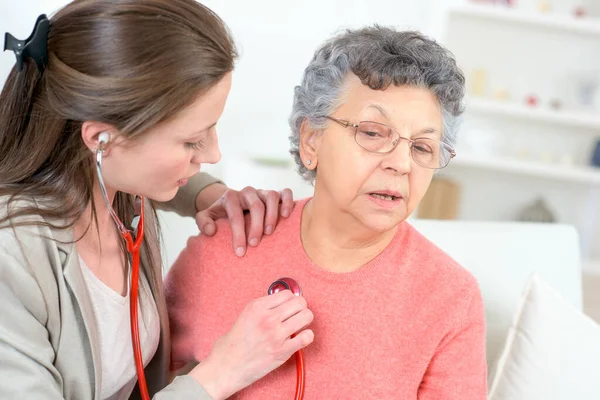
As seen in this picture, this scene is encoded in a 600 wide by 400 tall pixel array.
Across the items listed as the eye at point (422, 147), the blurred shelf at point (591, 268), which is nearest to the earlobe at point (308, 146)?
the eye at point (422, 147)

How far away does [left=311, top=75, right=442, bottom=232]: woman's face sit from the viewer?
1.33 meters

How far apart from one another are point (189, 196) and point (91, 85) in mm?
607

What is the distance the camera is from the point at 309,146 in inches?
58.0

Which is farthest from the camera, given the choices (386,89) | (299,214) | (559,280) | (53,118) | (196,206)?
(559,280)

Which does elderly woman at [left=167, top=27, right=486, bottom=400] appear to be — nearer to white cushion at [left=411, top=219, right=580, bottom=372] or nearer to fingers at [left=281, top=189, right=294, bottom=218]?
fingers at [left=281, top=189, right=294, bottom=218]

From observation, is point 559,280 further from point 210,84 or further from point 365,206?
point 210,84

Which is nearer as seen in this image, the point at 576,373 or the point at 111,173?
the point at 111,173

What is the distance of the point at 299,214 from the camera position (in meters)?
1.55

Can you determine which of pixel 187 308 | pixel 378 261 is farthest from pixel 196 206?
pixel 378 261

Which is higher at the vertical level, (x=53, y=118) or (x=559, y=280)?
(x=53, y=118)

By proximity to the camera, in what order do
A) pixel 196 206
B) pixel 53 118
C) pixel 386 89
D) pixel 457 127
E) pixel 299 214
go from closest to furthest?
1. pixel 53 118
2. pixel 386 89
3. pixel 457 127
4. pixel 299 214
5. pixel 196 206

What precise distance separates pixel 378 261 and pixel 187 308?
0.44 m

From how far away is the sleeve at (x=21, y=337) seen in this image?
1101 mm

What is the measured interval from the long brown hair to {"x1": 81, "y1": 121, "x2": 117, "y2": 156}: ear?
15 millimetres
